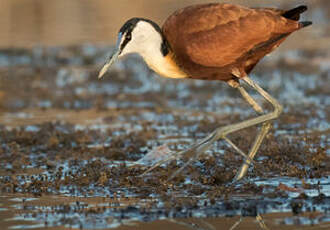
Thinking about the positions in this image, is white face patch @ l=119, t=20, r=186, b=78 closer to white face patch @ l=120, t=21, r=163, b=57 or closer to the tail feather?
white face patch @ l=120, t=21, r=163, b=57

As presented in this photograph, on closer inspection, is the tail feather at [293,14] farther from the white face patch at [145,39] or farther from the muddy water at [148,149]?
the muddy water at [148,149]

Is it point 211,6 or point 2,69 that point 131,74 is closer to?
point 2,69

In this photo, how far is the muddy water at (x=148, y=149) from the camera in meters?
5.99

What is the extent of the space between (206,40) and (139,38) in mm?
643

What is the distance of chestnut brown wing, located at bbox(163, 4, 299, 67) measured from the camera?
22.6 ft

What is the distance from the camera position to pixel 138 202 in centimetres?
637

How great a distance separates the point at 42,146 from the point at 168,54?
3043mm

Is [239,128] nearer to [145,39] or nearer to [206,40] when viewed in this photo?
[206,40]

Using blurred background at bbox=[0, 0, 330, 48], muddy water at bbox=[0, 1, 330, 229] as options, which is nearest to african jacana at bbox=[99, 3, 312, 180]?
muddy water at bbox=[0, 1, 330, 229]

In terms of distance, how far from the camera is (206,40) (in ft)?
22.6

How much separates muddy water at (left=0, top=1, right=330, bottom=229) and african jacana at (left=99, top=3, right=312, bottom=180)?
56cm

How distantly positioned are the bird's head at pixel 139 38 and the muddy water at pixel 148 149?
1263 millimetres

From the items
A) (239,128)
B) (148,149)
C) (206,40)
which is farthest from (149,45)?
(148,149)

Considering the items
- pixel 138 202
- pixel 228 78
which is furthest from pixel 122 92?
pixel 138 202
